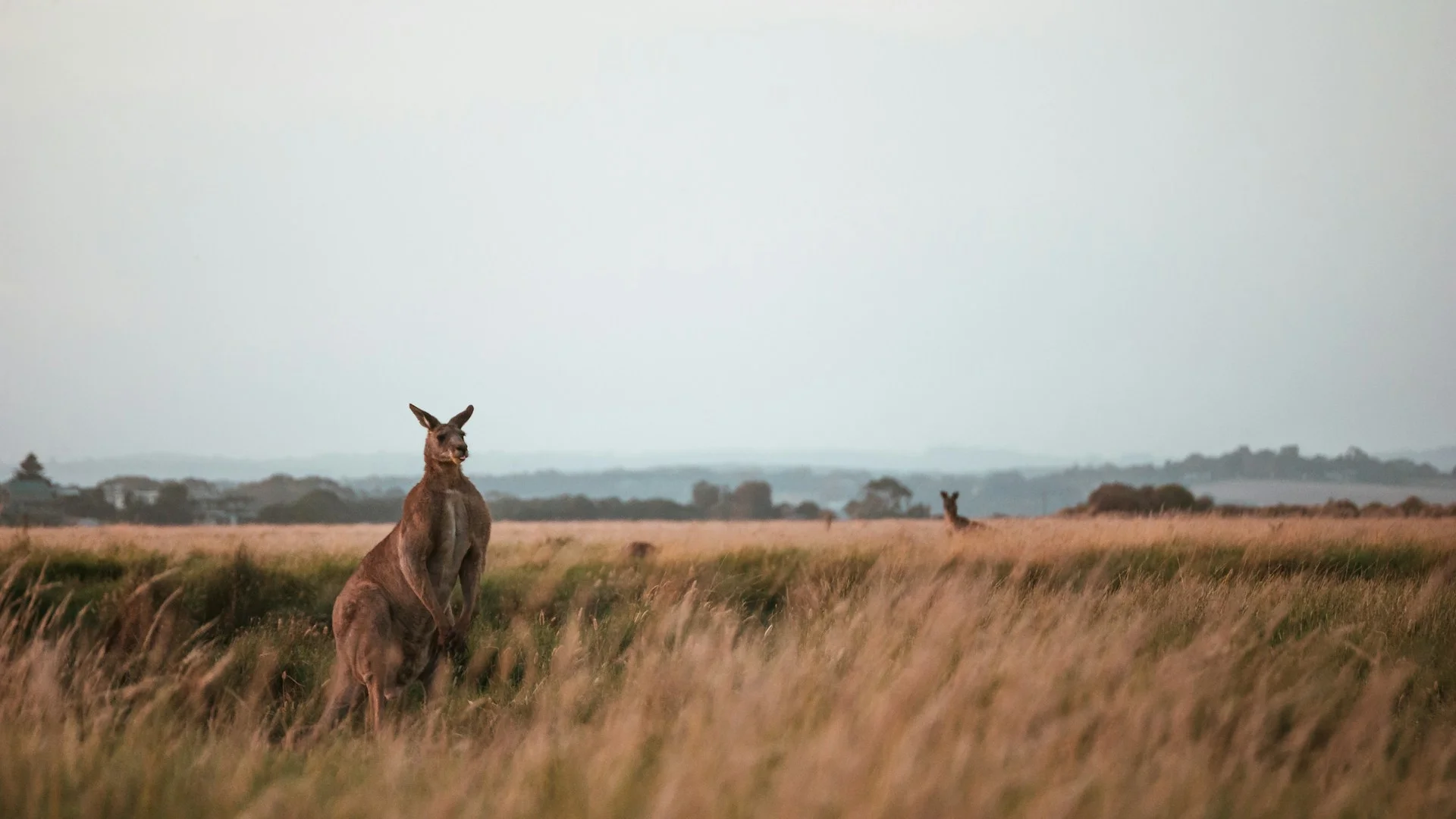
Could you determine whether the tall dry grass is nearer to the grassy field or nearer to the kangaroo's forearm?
the grassy field

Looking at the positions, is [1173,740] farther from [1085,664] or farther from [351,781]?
[351,781]

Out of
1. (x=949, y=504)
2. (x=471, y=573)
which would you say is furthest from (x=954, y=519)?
(x=471, y=573)

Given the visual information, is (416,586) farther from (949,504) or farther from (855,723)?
(949,504)

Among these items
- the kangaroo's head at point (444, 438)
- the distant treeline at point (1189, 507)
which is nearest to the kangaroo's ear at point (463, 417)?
the kangaroo's head at point (444, 438)

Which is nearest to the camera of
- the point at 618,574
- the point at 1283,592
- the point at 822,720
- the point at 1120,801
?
the point at 1120,801

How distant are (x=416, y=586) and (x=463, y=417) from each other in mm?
1134

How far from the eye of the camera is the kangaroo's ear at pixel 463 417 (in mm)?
7250

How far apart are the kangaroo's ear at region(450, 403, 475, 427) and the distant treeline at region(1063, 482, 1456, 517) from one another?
28.6 metres

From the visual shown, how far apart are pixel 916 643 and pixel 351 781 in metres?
2.72

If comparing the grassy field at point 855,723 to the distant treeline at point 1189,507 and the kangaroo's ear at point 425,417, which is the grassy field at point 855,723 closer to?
the kangaroo's ear at point 425,417

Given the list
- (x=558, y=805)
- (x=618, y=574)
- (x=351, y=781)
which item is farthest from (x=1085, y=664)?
(x=618, y=574)

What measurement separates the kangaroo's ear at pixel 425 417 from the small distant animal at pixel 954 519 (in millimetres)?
13503

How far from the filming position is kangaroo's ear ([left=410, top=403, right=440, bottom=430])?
7184 mm

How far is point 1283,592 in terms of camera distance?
994 centimetres
